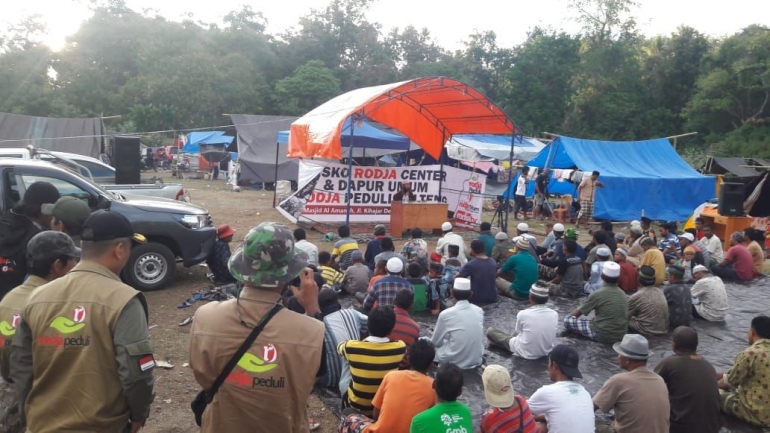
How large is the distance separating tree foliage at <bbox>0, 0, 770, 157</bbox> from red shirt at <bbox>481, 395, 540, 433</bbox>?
34.8m

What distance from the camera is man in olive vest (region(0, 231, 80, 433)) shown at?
3213mm

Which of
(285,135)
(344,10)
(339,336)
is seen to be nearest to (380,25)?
(344,10)

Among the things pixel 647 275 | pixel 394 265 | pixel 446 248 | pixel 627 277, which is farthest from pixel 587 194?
pixel 394 265

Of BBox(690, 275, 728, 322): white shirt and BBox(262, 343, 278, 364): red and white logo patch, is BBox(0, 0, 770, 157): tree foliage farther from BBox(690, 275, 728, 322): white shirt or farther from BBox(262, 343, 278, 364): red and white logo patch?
BBox(262, 343, 278, 364): red and white logo patch

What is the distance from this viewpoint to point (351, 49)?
2110 inches

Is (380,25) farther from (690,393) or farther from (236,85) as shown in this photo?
(690,393)

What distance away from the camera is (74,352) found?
272cm

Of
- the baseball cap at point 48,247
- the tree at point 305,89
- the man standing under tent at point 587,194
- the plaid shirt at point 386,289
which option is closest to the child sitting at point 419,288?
the plaid shirt at point 386,289

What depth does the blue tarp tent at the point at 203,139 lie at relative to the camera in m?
35.0

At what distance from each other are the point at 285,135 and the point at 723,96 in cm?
2994

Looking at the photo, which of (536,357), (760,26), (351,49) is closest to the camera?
(536,357)

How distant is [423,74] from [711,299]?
134ft

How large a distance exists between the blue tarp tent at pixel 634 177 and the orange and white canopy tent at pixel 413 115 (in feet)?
19.5

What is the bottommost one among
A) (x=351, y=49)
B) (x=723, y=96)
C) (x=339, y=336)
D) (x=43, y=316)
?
(x=339, y=336)
